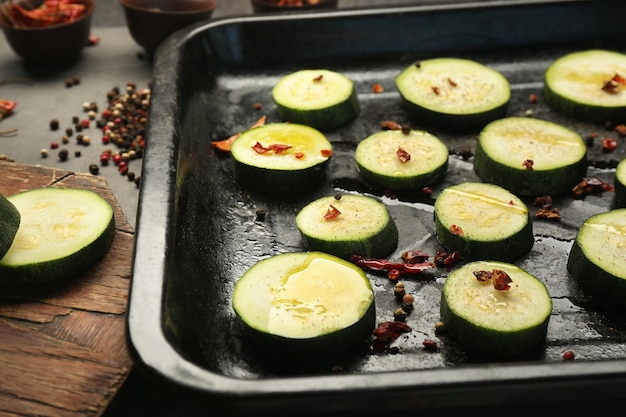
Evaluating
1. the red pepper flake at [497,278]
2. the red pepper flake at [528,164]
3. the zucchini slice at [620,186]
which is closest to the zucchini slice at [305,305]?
the red pepper flake at [497,278]

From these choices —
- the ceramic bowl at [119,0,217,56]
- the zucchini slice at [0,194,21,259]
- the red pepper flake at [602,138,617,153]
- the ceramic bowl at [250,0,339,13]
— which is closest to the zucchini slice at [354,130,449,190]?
the red pepper flake at [602,138,617,153]

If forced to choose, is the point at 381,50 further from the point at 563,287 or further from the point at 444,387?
the point at 444,387

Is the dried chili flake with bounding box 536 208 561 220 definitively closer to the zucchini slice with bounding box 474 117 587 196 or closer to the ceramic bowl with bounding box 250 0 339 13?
the zucchini slice with bounding box 474 117 587 196

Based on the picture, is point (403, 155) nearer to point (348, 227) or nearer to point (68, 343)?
point (348, 227)

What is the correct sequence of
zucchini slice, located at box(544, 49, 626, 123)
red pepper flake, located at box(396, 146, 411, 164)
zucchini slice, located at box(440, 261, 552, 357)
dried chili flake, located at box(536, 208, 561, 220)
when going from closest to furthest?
zucchini slice, located at box(440, 261, 552, 357)
dried chili flake, located at box(536, 208, 561, 220)
red pepper flake, located at box(396, 146, 411, 164)
zucchini slice, located at box(544, 49, 626, 123)

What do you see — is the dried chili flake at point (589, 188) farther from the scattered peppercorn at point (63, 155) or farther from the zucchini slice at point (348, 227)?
the scattered peppercorn at point (63, 155)

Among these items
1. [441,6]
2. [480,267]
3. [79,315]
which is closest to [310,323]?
[480,267]
